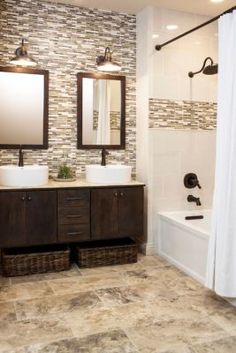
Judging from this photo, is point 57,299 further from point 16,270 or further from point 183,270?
point 183,270

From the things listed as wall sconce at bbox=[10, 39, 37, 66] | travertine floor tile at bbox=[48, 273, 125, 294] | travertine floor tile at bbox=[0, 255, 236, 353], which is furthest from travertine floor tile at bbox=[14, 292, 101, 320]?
wall sconce at bbox=[10, 39, 37, 66]

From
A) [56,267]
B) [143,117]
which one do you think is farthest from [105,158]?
[56,267]

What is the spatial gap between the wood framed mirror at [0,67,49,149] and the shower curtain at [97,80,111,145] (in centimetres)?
55

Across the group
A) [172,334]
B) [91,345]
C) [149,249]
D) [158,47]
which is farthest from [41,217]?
[158,47]

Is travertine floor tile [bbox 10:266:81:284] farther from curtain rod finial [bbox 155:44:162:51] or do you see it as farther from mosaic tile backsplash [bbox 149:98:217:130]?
curtain rod finial [bbox 155:44:162:51]

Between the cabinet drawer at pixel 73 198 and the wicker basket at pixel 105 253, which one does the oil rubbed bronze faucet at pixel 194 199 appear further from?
the cabinet drawer at pixel 73 198

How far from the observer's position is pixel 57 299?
279cm

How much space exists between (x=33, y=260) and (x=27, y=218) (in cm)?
40

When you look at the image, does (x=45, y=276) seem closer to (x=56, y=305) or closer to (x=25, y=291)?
(x=25, y=291)

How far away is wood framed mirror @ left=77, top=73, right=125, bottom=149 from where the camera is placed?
3768mm

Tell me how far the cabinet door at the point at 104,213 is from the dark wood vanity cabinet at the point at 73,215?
0.06 m

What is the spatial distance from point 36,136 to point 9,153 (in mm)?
310

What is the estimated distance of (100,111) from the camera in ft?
12.5

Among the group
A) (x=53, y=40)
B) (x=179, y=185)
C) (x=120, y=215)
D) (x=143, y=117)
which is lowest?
(x=120, y=215)
